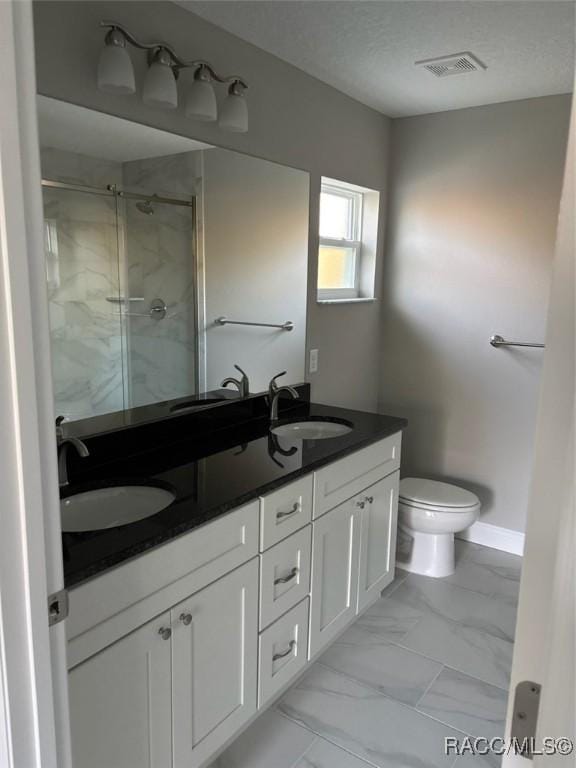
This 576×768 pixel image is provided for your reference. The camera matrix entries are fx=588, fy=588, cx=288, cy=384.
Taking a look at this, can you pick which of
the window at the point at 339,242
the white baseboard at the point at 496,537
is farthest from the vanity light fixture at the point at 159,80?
the white baseboard at the point at 496,537

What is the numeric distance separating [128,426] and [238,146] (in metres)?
1.19

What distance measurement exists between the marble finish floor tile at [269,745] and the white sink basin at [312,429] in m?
1.09

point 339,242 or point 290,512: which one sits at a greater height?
point 339,242

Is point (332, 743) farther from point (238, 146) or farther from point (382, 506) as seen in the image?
point (238, 146)

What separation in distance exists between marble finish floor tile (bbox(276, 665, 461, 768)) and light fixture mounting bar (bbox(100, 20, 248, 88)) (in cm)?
224

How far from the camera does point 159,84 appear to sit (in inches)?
74.2

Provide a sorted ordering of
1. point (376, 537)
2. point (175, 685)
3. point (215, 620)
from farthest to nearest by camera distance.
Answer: point (376, 537) → point (215, 620) → point (175, 685)

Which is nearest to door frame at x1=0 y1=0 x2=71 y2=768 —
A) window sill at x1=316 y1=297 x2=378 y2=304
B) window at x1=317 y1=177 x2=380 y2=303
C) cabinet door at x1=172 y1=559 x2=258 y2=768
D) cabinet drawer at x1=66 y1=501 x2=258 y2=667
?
cabinet drawer at x1=66 y1=501 x2=258 y2=667

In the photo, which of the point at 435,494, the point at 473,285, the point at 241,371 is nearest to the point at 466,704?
the point at 435,494

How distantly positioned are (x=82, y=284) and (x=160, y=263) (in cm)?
35

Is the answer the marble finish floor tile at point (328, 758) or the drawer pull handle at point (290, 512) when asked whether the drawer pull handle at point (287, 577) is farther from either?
the marble finish floor tile at point (328, 758)

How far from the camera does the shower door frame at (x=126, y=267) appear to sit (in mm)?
1895

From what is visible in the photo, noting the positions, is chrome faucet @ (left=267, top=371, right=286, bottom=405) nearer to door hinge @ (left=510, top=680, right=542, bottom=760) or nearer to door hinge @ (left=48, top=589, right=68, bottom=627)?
door hinge @ (left=48, top=589, right=68, bottom=627)

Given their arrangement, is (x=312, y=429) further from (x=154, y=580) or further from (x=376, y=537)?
(x=154, y=580)
